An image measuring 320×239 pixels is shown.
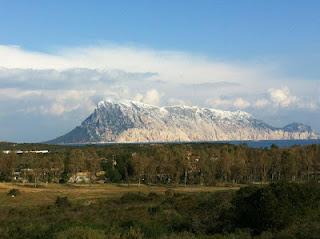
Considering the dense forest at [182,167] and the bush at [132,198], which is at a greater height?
the dense forest at [182,167]

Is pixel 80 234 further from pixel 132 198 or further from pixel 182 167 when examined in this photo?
pixel 182 167

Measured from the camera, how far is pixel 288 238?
1966 cm

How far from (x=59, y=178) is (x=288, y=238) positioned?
10599 centimetres

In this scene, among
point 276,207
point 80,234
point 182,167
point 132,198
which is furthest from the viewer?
point 182,167

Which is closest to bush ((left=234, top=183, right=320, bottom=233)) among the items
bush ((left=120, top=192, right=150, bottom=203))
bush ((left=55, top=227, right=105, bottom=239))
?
bush ((left=55, top=227, right=105, bottom=239))

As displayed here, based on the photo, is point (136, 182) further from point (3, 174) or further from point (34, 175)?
point (3, 174)

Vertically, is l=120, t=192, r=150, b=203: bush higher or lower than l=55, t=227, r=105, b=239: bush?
lower

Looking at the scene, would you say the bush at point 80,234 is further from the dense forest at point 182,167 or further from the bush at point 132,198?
the dense forest at point 182,167

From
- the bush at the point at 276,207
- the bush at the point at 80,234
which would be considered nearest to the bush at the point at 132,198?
the bush at the point at 276,207

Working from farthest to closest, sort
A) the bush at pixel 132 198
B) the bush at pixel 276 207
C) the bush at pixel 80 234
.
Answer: the bush at pixel 132 198, the bush at pixel 276 207, the bush at pixel 80 234

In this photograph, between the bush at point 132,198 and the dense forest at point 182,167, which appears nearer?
the bush at point 132,198

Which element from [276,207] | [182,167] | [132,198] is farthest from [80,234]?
[182,167]

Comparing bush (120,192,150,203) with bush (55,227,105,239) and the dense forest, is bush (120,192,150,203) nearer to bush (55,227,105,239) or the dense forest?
bush (55,227,105,239)

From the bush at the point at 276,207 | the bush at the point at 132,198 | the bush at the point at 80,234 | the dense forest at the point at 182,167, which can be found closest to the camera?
the bush at the point at 80,234
